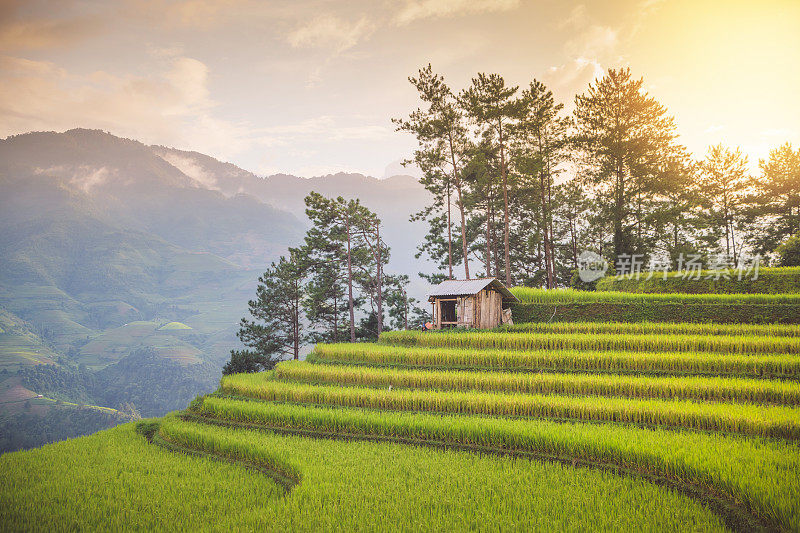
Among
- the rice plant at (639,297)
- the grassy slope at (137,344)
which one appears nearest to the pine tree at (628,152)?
the rice plant at (639,297)

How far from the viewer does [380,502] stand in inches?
252

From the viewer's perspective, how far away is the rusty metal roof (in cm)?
2197

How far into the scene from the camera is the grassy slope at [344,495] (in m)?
5.62

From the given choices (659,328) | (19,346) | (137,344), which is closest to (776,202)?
(659,328)

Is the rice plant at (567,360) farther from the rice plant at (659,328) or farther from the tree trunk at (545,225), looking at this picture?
the tree trunk at (545,225)

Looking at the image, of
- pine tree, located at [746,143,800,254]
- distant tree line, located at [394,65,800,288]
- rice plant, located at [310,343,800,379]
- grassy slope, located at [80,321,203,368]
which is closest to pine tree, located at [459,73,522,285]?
distant tree line, located at [394,65,800,288]

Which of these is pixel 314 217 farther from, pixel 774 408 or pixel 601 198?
pixel 774 408

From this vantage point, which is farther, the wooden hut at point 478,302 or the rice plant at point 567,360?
the wooden hut at point 478,302

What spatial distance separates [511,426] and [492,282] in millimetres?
13210

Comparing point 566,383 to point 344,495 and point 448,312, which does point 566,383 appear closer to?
point 344,495

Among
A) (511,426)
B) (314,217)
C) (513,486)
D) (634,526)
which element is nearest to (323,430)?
(511,426)

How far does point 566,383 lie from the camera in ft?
42.8

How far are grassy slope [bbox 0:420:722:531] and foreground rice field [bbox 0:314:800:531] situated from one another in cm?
4

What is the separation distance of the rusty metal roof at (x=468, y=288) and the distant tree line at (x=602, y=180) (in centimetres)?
411
